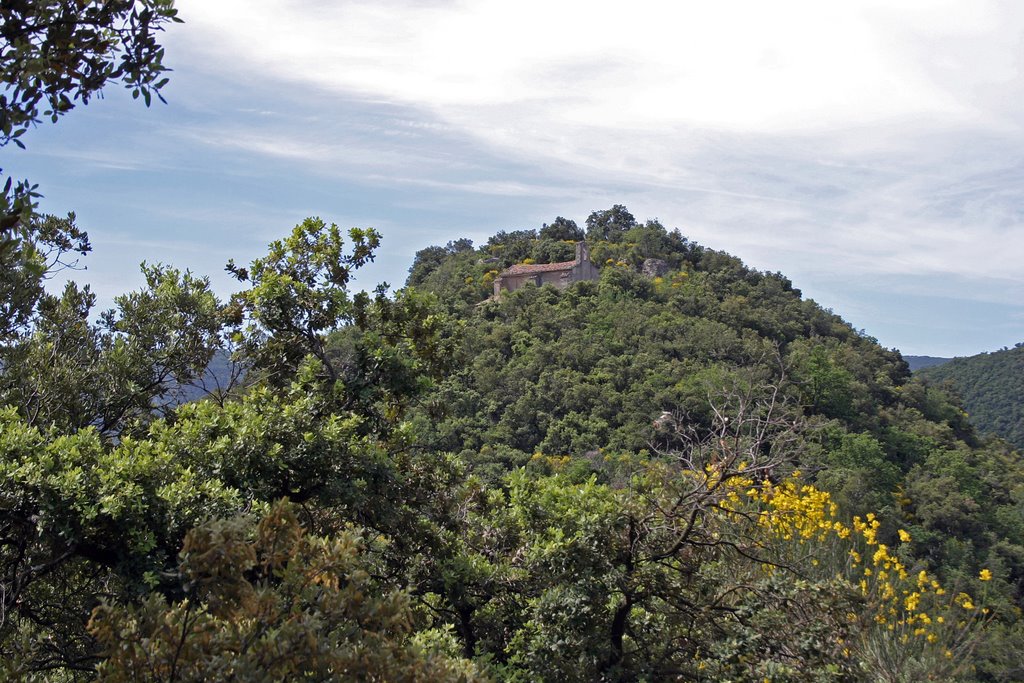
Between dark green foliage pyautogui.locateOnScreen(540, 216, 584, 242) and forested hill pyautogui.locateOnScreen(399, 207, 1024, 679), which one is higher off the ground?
dark green foliage pyautogui.locateOnScreen(540, 216, 584, 242)

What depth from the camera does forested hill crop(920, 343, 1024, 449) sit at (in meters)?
73.3

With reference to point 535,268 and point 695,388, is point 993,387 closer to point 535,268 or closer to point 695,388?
point 535,268

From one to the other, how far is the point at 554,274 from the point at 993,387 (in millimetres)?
44180

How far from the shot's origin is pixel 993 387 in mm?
80000

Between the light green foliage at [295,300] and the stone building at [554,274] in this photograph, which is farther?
the stone building at [554,274]

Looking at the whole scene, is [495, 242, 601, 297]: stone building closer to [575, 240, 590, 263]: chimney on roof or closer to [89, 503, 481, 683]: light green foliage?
[575, 240, 590, 263]: chimney on roof

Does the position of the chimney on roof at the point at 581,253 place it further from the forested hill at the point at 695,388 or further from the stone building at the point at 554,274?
the forested hill at the point at 695,388

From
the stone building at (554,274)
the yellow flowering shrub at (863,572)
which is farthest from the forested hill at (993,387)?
the yellow flowering shrub at (863,572)

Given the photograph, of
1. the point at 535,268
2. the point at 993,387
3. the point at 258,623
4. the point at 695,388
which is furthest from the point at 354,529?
the point at 993,387

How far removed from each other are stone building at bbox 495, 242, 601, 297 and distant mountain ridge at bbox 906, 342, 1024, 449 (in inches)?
1119

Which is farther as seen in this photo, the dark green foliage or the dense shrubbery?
the dark green foliage

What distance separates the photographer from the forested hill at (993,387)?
73.3m

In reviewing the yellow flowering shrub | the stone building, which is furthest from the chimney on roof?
the yellow flowering shrub

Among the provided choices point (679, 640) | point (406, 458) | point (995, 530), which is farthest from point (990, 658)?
point (406, 458)
